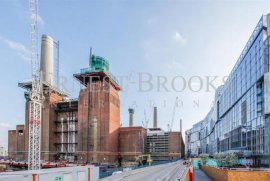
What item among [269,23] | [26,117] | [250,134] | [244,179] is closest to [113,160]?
[26,117]

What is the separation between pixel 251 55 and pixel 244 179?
146 ft

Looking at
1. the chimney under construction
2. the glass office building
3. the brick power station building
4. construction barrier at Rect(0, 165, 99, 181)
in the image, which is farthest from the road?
the chimney under construction

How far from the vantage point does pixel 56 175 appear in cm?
2366

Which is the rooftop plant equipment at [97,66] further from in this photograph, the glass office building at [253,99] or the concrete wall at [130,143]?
the glass office building at [253,99]

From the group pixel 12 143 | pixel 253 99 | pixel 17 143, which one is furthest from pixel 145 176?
pixel 12 143

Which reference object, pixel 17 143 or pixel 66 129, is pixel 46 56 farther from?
pixel 17 143

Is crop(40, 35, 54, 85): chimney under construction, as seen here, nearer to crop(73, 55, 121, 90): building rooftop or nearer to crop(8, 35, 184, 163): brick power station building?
crop(8, 35, 184, 163): brick power station building

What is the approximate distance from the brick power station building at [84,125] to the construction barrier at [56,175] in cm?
8931

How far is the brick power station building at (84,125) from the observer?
124256mm

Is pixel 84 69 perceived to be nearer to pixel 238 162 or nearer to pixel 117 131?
pixel 117 131

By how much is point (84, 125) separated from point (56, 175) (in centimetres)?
10467

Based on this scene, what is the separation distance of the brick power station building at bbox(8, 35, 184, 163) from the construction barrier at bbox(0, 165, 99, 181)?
89310mm

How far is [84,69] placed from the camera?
13788 cm

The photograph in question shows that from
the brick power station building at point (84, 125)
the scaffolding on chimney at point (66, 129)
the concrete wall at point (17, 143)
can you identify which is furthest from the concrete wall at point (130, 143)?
the concrete wall at point (17, 143)
